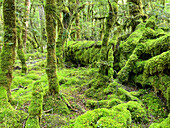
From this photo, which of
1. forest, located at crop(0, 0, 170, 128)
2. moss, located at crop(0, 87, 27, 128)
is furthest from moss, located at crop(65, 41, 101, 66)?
moss, located at crop(0, 87, 27, 128)

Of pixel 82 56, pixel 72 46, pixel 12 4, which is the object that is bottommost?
pixel 82 56

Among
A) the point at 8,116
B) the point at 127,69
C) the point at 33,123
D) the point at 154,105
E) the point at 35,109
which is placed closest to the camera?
the point at 33,123

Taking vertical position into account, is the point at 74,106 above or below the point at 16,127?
below

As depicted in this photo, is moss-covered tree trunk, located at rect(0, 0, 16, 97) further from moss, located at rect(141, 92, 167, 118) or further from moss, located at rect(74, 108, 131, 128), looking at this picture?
moss, located at rect(141, 92, 167, 118)

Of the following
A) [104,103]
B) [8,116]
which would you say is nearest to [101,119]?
[104,103]

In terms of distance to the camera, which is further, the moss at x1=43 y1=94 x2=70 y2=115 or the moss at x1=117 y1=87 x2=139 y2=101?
the moss at x1=117 y1=87 x2=139 y2=101

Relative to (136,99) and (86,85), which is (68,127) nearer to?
(136,99)

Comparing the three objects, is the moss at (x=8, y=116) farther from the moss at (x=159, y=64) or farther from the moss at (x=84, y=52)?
the moss at (x=84, y=52)

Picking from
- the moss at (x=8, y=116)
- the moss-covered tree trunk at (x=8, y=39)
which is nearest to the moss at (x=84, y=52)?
the moss-covered tree trunk at (x=8, y=39)

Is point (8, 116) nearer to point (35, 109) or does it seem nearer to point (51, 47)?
point (35, 109)

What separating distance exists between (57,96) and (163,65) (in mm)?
4757

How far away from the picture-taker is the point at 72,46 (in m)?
14.7

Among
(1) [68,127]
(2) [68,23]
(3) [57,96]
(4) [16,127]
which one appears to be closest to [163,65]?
(1) [68,127]

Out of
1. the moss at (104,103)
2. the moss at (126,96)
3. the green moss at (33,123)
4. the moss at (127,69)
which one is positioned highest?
the moss at (127,69)
